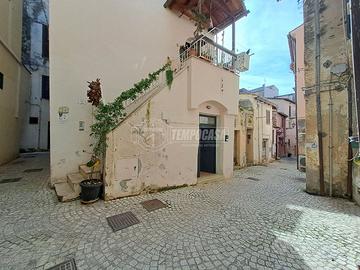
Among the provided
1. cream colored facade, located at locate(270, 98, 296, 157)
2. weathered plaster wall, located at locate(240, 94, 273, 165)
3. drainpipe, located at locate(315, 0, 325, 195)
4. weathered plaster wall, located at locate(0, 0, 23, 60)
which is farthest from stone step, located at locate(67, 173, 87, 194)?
cream colored facade, located at locate(270, 98, 296, 157)

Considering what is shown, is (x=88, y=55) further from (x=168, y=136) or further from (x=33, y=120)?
(x=33, y=120)

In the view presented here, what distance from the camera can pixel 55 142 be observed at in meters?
5.59

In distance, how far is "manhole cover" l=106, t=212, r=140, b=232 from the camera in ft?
11.5

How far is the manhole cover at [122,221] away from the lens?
3.51m

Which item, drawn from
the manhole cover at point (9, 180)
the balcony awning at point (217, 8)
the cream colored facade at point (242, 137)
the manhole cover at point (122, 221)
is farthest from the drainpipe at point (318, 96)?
the manhole cover at point (9, 180)

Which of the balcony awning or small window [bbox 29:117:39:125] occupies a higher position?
the balcony awning

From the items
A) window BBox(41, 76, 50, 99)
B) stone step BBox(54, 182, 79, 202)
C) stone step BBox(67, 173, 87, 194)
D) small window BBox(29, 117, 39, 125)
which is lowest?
stone step BBox(54, 182, 79, 202)

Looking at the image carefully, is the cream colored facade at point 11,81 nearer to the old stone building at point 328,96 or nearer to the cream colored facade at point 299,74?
the old stone building at point 328,96

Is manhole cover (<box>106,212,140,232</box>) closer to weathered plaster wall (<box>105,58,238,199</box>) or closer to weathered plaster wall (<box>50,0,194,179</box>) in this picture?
weathered plaster wall (<box>105,58,238,199</box>)

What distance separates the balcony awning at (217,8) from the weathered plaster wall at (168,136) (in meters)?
3.28

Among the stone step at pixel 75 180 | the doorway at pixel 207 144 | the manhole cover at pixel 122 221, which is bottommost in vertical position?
the manhole cover at pixel 122 221

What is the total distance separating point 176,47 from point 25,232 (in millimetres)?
8019

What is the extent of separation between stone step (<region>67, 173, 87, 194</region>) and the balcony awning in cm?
752

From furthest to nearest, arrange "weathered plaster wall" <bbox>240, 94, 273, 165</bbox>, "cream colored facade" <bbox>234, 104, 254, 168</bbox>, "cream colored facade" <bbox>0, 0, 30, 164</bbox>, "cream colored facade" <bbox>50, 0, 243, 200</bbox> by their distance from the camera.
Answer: "weathered plaster wall" <bbox>240, 94, 273, 165</bbox> < "cream colored facade" <bbox>234, 104, 254, 168</bbox> < "cream colored facade" <bbox>0, 0, 30, 164</bbox> < "cream colored facade" <bbox>50, 0, 243, 200</bbox>
